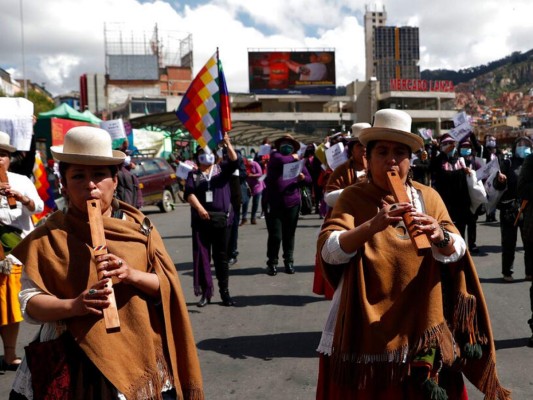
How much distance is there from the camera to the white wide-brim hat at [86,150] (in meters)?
2.53

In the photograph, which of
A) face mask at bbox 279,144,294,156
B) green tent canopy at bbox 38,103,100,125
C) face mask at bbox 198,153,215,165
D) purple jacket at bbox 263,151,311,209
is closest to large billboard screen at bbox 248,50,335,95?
green tent canopy at bbox 38,103,100,125

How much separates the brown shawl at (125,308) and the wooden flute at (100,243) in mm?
101

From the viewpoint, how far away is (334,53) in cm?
8894

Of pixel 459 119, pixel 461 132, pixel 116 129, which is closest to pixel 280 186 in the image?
pixel 461 132

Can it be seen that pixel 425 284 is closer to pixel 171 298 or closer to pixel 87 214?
pixel 171 298

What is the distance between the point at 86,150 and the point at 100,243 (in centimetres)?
42

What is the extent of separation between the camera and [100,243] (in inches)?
93.3

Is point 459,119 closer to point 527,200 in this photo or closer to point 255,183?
point 527,200

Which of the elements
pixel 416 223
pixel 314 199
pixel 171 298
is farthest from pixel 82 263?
pixel 314 199

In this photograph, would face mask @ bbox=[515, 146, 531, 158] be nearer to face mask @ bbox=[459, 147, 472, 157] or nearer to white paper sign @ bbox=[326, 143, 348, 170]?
face mask @ bbox=[459, 147, 472, 157]

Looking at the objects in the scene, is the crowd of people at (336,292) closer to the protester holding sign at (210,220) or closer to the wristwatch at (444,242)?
the wristwatch at (444,242)

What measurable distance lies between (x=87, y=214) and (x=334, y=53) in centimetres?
8936

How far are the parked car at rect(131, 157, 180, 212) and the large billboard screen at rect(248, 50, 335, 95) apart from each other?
233 ft

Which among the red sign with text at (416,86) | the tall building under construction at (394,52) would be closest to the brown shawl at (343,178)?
the red sign with text at (416,86)
